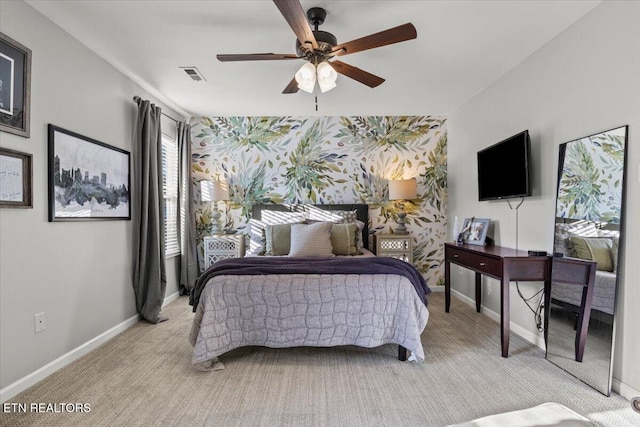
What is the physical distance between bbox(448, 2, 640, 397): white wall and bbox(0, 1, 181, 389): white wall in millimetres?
3773

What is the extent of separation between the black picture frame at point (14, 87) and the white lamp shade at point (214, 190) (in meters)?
2.43

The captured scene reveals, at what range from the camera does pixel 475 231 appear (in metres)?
3.81

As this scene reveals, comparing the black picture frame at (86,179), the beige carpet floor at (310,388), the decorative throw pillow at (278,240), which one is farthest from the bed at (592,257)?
the black picture frame at (86,179)

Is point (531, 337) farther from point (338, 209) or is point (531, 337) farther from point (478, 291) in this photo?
point (338, 209)

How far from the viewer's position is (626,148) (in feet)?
6.97

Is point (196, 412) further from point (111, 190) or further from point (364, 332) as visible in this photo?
point (111, 190)

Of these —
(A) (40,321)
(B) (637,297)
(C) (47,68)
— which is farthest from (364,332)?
(C) (47,68)

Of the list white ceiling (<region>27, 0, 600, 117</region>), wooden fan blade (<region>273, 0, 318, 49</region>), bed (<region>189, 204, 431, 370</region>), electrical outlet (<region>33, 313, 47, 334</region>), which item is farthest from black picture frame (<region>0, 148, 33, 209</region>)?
wooden fan blade (<region>273, 0, 318, 49</region>)

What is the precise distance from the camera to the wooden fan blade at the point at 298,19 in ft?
5.87

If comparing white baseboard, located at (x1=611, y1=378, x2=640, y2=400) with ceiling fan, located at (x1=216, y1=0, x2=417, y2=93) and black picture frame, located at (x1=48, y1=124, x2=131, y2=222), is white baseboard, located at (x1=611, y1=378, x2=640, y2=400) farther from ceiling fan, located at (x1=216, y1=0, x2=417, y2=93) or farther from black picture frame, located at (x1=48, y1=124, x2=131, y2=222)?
black picture frame, located at (x1=48, y1=124, x2=131, y2=222)

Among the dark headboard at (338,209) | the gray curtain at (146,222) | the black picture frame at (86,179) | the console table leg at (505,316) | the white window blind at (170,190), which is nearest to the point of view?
the black picture frame at (86,179)

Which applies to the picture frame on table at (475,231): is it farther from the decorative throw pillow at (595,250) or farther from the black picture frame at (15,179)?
the black picture frame at (15,179)

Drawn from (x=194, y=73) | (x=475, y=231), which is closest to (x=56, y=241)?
(x=194, y=73)

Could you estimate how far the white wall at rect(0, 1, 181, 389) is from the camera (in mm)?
2178
